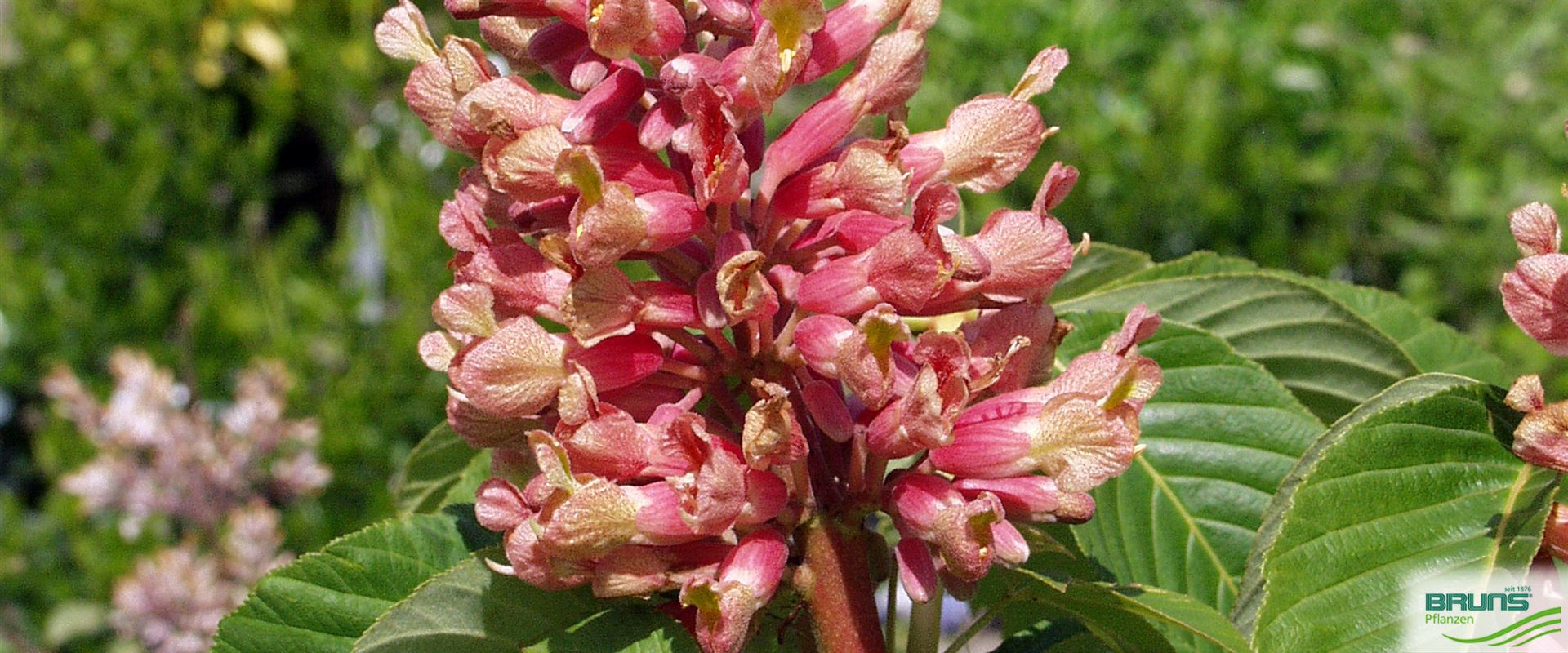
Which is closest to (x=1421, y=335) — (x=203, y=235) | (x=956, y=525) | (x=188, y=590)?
(x=956, y=525)

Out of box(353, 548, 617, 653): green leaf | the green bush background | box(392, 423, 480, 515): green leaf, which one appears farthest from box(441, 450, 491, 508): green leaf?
the green bush background

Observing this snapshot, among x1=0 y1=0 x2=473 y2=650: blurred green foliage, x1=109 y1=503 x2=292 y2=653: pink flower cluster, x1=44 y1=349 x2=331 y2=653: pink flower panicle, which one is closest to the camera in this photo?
x1=109 y1=503 x2=292 y2=653: pink flower cluster

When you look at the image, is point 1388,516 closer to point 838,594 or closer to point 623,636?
point 838,594

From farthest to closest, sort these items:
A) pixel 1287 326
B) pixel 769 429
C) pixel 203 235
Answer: pixel 203 235 → pixel 1287 326 → pixel 769 429

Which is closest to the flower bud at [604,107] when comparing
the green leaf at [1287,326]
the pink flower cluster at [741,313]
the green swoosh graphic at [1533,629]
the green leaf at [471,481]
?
the pink flower cluster at [741,313]

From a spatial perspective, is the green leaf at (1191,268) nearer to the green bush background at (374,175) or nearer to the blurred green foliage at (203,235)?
the green bush background at (374,175)

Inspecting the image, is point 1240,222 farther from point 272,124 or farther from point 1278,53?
point 272,124

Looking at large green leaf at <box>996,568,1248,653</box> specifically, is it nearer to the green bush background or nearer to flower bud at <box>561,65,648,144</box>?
flower bud at <box>561,65,648,144</box>

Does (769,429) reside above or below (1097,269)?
above
